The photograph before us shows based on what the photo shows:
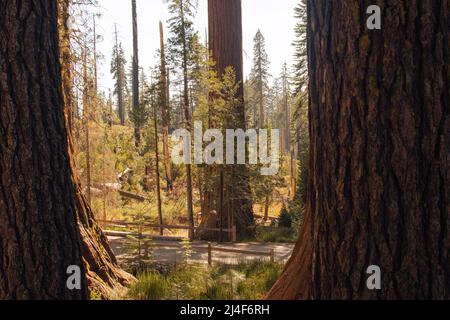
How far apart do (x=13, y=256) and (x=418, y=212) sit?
9.93ft

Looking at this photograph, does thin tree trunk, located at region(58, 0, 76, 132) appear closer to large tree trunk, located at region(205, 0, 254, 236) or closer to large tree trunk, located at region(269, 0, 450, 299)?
large tree trunk, located at region(269, 0, 450, 299)

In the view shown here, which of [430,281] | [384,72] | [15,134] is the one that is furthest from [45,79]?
[430,281]

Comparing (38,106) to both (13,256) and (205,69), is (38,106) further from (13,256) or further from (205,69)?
(205,69)

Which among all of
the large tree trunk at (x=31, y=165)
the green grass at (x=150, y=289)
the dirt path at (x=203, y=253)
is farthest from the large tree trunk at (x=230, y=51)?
the large tree trunk at (x=31, y=165)

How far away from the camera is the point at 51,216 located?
327 cm

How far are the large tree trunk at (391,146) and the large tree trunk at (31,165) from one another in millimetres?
2210

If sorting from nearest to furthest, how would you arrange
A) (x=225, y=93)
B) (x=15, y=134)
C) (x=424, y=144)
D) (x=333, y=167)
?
1. (x=424, y=144)
2. (x=333, y=167)
3. (x=15, y=134)
4. (x=225, y=93)

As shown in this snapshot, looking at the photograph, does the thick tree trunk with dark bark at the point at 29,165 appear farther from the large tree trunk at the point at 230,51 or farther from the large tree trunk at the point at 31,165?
the large tree trunk at the point at 230,51

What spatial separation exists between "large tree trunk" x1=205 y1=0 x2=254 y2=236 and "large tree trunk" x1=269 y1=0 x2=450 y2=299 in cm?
1284

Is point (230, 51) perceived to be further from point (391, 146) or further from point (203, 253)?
point (391, 146)

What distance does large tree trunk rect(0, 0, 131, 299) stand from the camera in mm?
3184

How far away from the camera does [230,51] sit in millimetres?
16250

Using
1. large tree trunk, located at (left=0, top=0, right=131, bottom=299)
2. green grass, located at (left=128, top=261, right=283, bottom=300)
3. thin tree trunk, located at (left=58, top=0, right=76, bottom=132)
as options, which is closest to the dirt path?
green grass, located at (left=128, top=261, right=283, bottom=300)
